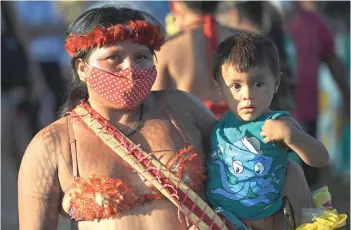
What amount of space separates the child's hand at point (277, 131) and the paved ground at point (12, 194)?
4.57 metres

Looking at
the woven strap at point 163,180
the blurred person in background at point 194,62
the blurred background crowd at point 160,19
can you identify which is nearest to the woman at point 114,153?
the woven strap at point 163,180

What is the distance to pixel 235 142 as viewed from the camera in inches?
127

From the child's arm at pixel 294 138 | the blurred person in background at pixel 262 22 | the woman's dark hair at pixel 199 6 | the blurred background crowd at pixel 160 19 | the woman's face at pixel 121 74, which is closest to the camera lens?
the child's arm at pixel 294 138

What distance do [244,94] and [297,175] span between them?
1.34 ft

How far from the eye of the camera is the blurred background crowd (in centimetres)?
754

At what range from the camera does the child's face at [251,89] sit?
125 inches

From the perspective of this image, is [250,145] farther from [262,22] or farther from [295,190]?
[262,22]

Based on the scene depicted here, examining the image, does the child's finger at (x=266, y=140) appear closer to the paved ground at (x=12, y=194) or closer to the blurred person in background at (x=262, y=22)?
the blurred person in background at (x=262, y=22)

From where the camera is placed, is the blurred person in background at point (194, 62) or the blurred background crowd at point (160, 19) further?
the blurred background crowd at point (160, 19)

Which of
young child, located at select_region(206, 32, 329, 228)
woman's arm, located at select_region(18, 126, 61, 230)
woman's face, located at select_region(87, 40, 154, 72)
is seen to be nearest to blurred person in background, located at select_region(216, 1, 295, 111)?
young child, located at select_region(206, 32, 329, 228)

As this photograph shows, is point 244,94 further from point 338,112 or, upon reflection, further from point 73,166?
point 338,112

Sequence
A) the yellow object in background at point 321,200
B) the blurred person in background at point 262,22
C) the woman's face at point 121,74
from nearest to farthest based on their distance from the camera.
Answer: the woman's face at point 121,74
the yellow object in background at point 321,200
the blurred person in background at point 262,22

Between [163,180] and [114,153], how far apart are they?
8.2 inches

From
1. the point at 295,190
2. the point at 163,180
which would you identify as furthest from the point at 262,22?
the point at 163,180
